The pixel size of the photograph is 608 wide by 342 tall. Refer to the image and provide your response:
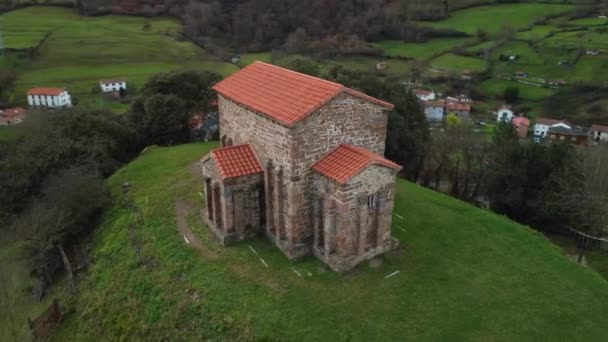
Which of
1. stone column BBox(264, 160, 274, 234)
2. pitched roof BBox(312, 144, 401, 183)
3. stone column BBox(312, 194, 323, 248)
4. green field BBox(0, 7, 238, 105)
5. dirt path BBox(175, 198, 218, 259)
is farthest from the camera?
green field BBox(0, 7, 238, 105)

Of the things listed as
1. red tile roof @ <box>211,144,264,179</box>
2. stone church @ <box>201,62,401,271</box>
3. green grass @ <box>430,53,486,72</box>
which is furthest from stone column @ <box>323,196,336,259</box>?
green grass @ <box>430,53,486,72</box>

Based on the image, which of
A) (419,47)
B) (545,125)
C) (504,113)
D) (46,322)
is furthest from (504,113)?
(46,322)

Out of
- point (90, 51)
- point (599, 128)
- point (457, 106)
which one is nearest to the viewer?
point (599, 128)

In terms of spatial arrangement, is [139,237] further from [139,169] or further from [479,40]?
[479,40]

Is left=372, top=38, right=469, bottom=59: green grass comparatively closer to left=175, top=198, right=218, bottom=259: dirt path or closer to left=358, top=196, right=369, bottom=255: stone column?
left=175, top=198, right=218, bottom=259: dirt path

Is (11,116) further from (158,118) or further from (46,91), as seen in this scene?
(158,118)

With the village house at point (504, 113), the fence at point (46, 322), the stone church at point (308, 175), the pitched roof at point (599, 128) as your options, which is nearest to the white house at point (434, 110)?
the village house at point (504, 113)
